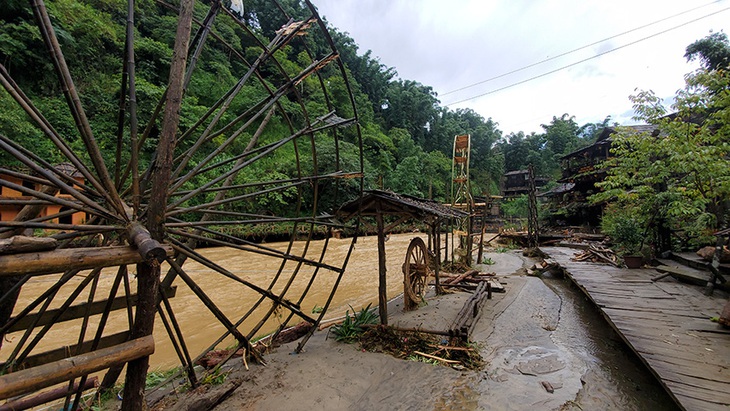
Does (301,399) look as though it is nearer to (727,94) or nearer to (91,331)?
(91,331)

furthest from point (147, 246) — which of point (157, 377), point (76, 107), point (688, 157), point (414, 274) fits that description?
point (688, 157)

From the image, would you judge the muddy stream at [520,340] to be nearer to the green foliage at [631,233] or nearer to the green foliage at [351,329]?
the green foliage at [351,329]

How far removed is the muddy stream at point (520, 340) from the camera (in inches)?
169

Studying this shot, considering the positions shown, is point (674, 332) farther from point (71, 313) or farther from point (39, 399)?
point (39, 399)

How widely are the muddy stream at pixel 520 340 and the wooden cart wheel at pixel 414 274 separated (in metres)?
1.80

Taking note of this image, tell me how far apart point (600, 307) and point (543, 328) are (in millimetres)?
1270

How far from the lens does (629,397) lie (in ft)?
14.4

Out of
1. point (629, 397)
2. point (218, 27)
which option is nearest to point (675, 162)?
point (629, 397)

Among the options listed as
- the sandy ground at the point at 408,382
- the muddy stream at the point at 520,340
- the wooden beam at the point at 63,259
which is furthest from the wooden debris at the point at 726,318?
the wooden beam at the point at 63,259

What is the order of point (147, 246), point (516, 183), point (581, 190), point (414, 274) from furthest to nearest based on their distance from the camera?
1. point (516, 183)
2. point (581, 190)
3. point (414, 274)
4. point (147, 246)

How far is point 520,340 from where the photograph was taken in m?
6.22

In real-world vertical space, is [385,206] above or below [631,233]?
above

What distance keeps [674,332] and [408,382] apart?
4.69 metres

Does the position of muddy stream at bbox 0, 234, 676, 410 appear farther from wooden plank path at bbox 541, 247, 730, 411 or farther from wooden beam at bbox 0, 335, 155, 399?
wooden beam at bbox 0, 335, 155, 399
